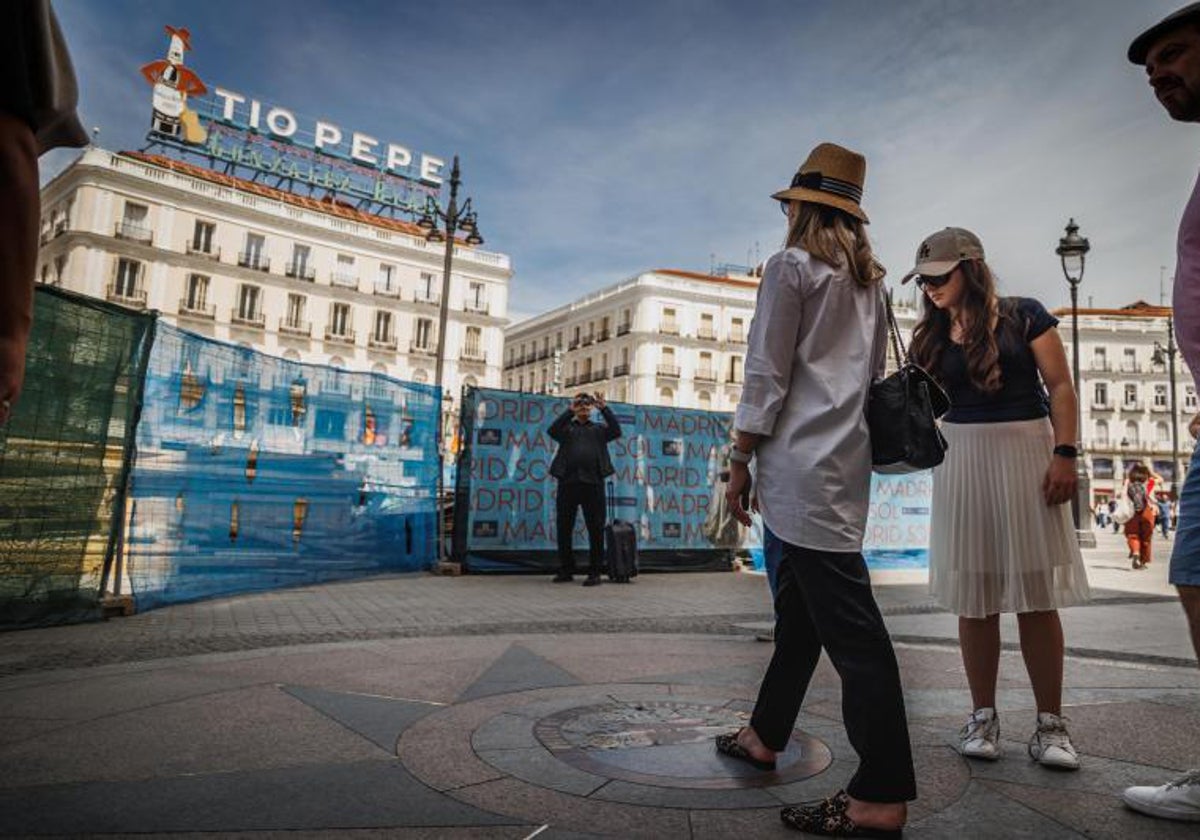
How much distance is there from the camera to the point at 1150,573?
12469 millimetres

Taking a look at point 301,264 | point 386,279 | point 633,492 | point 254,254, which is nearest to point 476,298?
point 386,279

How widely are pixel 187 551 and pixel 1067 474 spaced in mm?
6248

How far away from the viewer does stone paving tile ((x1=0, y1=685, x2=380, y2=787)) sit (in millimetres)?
2473

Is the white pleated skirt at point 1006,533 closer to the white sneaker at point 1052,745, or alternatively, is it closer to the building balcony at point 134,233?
the white sneaker at point 1052,745

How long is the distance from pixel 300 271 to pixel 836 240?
56629mm

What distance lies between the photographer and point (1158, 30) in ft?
7.20

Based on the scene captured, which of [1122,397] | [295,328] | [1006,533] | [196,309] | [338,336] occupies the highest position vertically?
[1122,397]

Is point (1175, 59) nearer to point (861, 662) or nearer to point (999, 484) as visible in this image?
point (999, 484)

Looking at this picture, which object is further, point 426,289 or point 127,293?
point 426,289

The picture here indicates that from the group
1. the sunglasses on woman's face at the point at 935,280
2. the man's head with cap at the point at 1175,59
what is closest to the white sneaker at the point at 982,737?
the sunglasses on woman's face at the point at 935,280

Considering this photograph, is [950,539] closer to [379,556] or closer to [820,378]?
[820,378]

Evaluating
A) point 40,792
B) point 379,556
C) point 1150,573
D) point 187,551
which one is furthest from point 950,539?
point 1150,573

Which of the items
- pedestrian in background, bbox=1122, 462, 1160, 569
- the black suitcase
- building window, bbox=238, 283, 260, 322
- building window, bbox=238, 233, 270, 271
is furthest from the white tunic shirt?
building window, bbox=238, 233, 270, 271

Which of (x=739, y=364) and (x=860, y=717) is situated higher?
(x=739, y=364)
